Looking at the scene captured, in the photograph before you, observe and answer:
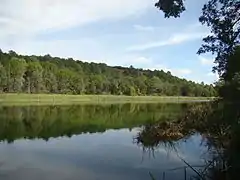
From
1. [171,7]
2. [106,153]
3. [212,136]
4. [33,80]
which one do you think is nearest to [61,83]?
[33,80]

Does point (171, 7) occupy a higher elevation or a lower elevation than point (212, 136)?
higher

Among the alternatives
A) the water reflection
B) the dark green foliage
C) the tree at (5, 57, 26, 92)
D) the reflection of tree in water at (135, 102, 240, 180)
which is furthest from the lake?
the tree at (5, 57, 26, 92)

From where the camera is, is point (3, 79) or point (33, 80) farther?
point (33, 80)

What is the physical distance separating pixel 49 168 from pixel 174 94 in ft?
421

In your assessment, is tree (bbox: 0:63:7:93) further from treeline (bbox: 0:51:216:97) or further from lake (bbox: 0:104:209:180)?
lake (bbox: 0:104:209:180)

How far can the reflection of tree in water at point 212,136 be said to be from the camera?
9.37 meters

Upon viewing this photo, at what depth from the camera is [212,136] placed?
17.4 metres

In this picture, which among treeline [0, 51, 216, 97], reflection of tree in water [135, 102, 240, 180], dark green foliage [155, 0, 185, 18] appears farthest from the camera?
treeline [0, 51, 216, 97]

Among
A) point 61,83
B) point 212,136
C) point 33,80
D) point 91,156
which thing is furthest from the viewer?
point 61,83

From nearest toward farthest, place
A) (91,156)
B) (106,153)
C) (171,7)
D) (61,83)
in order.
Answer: (171,7), (91,156), (106,153), (61,83)

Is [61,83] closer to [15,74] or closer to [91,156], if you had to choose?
[15,74]

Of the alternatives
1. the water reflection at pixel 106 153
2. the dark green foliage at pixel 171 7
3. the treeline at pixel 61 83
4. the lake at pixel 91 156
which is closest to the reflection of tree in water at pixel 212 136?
the water reflection at pixel 106 153

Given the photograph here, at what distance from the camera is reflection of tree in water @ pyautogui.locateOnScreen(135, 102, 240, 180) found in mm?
9367

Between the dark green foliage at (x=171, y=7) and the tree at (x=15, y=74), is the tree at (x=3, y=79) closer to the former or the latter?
the tree at (x=15, y=74)
